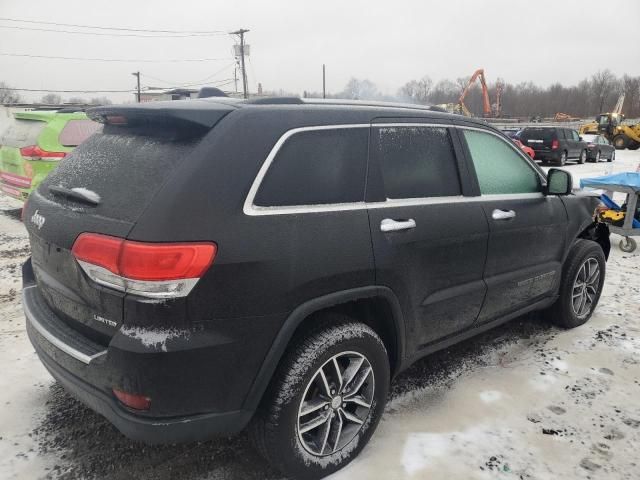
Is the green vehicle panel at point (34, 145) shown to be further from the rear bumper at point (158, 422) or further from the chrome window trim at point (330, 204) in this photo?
the rear bumper at point (158, 422)

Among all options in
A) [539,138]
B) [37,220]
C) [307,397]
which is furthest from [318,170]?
[539,138]

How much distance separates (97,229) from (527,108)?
109064mm

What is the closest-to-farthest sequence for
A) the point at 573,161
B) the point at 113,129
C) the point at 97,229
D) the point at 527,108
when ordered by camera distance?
the point at 97,229, the point at 113,129, the point at 573,161, the point at 527,108

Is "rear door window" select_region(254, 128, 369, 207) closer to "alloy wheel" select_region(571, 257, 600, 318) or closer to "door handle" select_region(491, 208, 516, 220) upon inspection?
"door handle" select_region(491, 208, 516, 220)

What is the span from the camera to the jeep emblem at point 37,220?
246cm

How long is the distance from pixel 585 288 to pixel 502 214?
1685 millimetres

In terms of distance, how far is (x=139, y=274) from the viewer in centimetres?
195

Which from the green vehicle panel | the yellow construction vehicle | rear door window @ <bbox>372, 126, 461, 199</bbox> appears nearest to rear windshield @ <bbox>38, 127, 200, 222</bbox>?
rear door window @ <bbox>372, 126, 461, 199</bbox>

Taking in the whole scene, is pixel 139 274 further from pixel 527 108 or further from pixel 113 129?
pixel 527 108

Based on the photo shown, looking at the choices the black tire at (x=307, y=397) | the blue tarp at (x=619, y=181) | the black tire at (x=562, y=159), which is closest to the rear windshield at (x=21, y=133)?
the black tire at (x=307, y=397)

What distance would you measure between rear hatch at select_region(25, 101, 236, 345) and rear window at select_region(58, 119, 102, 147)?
549 cm

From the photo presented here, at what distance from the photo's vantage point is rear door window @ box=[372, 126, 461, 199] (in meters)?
2.74

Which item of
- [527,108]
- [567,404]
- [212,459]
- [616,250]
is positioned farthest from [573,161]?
[527,108]

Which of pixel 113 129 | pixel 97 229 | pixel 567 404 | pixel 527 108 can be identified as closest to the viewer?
pixel 97 229
